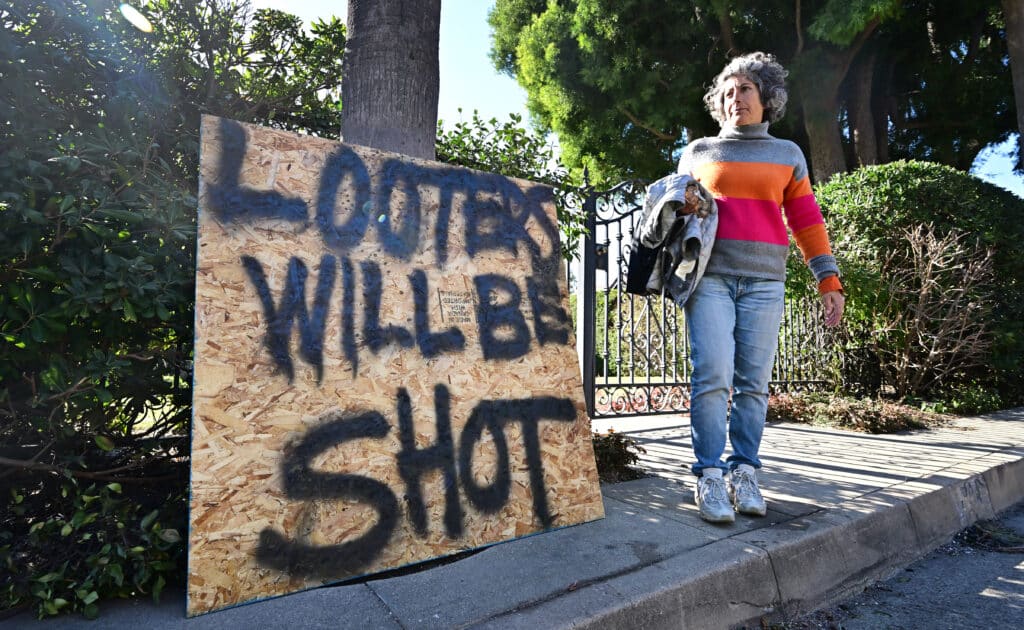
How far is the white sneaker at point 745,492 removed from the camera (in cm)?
233

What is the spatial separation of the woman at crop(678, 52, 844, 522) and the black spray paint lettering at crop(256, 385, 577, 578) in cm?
66

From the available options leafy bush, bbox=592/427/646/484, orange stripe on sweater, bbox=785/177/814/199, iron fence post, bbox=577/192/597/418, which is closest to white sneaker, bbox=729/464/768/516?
leafy bush, bbox=592/427/646/484

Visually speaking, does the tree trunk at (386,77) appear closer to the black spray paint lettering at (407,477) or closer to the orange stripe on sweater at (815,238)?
the black spray paint lettering at (407,477)

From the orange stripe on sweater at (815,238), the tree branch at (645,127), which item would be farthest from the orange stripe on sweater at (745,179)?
the tree branch at (645,127)

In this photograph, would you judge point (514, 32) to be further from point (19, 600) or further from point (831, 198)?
point (19, 600)

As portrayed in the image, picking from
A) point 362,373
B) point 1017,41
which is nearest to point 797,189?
point 362,373

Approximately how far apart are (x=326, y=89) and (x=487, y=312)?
1617 millimetres

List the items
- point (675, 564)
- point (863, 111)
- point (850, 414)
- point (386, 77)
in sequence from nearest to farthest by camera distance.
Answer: point (675, 564) → point (386, 77) → point (850, 414) → point (863, 111)

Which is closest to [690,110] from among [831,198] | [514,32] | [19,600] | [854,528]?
[831,198]

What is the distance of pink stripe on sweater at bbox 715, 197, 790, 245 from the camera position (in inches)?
94.2

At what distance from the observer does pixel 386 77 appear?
2594mm

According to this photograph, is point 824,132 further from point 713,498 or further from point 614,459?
point 713,498

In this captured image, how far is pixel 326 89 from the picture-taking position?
9.53 ft

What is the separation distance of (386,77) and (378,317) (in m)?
1.29
